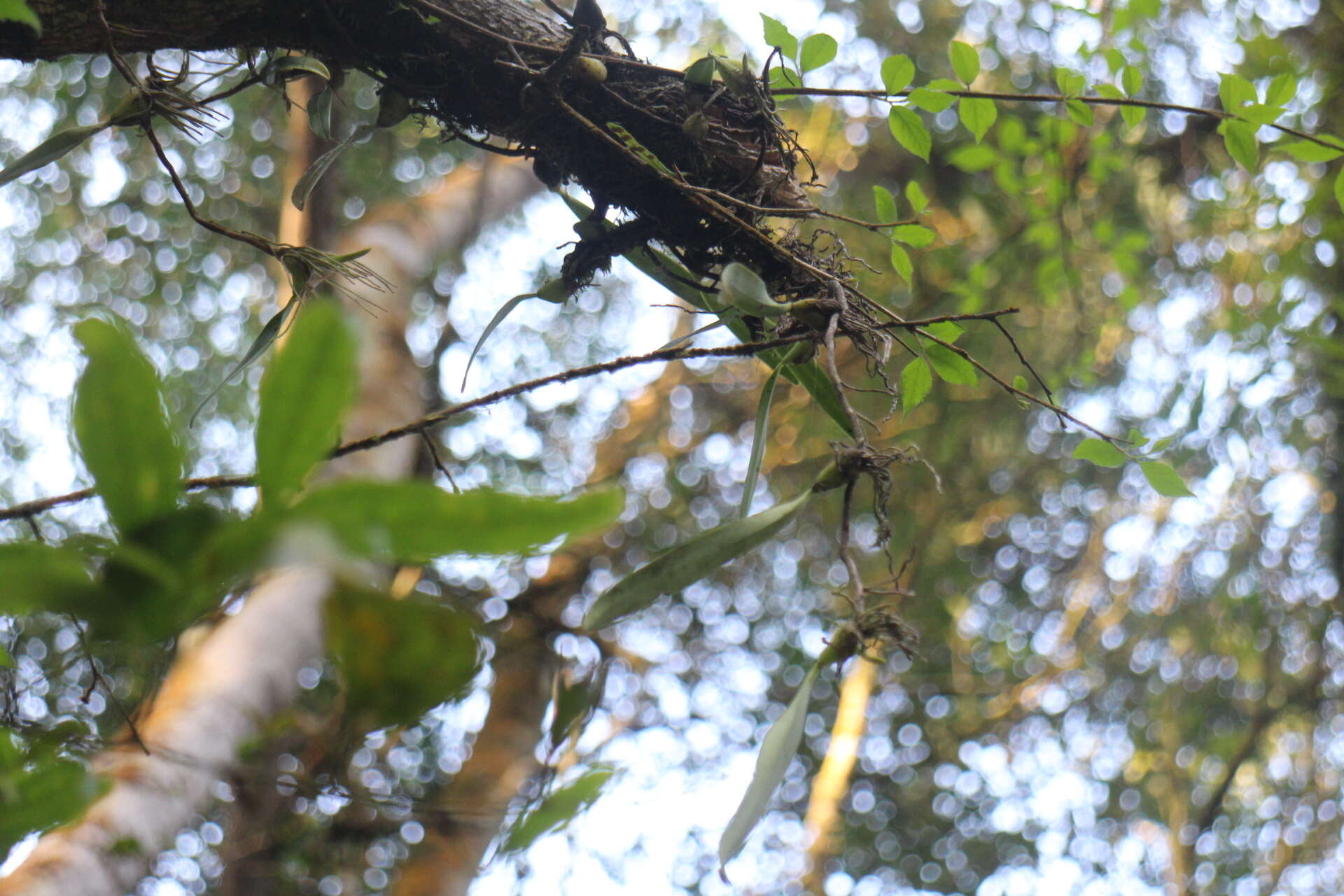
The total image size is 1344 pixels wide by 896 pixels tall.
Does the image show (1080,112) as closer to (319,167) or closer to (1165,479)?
(1165,479)

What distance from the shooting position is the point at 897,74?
2.14 ft

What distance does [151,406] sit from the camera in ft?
0.48

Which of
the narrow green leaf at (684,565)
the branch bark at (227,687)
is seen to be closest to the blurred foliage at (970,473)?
the branch bark at (227,687)

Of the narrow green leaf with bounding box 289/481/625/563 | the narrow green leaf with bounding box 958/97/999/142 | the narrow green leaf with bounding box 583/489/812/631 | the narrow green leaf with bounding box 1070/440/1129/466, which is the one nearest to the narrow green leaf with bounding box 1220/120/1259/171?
the narrow green leaf with bounding box 958/97/999/142

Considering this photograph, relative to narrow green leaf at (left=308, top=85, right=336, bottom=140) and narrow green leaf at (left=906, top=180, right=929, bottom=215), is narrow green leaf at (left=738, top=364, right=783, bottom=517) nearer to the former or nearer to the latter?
Result: narrow green leaf at (left=906, top=180, right=929, bottom=215)

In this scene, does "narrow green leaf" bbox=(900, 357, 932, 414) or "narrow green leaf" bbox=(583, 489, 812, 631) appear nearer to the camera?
"narrow green leaf" bbox=(583, 489, 812, 631)

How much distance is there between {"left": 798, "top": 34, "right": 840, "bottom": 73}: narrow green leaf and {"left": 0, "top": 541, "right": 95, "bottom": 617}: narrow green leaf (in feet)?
2.00

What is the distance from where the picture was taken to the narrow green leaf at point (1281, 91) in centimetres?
71

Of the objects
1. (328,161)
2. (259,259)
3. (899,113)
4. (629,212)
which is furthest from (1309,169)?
(259,259)

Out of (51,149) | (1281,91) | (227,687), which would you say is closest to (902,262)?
(1281,91)

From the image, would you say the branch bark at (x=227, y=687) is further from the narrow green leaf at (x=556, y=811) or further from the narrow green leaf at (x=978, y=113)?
the narrow green leaf at (x=978, y=113)

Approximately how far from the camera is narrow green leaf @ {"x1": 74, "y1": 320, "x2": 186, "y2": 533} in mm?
140

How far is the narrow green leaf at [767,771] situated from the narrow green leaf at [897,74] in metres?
0.43

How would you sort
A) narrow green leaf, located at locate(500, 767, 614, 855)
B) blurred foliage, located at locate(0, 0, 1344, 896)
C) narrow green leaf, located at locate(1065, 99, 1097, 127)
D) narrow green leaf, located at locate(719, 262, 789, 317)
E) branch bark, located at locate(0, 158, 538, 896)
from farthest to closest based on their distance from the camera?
blurred foliage, located at locate(0, 0, 1344, 896)
branch bark, located at locate(0, 158, 538, 896)
narrow green leaf, located at locate(1065, 99, 1097, 127)
narrow green leaf, located at locate(719, 262, 789, 317)
narrow green leaf, located at locate(500, 767, 614, 855)
